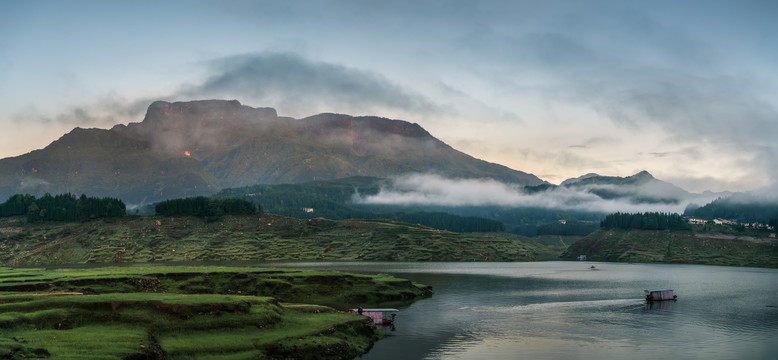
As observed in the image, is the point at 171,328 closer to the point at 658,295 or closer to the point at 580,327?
the point at 580,327

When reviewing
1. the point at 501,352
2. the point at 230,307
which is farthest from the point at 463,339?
the point at 230,307

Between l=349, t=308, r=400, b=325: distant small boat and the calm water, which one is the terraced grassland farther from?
the calm water

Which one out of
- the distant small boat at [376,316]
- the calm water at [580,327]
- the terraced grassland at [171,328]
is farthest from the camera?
the distant small boat at [376,316]

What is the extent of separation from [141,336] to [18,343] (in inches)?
510

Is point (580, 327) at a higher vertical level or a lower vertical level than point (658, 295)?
lower

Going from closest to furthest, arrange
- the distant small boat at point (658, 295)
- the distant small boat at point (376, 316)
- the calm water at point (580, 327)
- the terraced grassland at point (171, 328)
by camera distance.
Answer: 1. the terraced grassland at point (171, 328)
2. the calm water at point (580, 327)
3. the distant small boat at point (376, 316)
4. the distant small boat at point (658, 295)

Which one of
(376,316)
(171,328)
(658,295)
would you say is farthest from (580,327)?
(171,328)

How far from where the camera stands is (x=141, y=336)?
66438 millimetres

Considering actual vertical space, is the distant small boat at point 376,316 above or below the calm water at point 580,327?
above

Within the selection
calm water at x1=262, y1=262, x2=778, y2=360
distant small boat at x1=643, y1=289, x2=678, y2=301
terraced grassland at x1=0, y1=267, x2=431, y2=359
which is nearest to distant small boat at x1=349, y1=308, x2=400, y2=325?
calm water at x1=262, y1=262, x2=778, y2=360

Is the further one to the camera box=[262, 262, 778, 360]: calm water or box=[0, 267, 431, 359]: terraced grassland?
box=[262, 262, 778, 360]: calm water

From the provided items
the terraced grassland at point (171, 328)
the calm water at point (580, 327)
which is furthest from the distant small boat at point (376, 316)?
the terraced grassland at point (171, 328)

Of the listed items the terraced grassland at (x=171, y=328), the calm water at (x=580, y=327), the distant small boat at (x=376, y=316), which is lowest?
the calm water at (x=580, y=327)

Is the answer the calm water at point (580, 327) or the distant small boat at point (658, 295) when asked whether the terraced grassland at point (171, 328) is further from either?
the distant small boat at point (658, 295)
